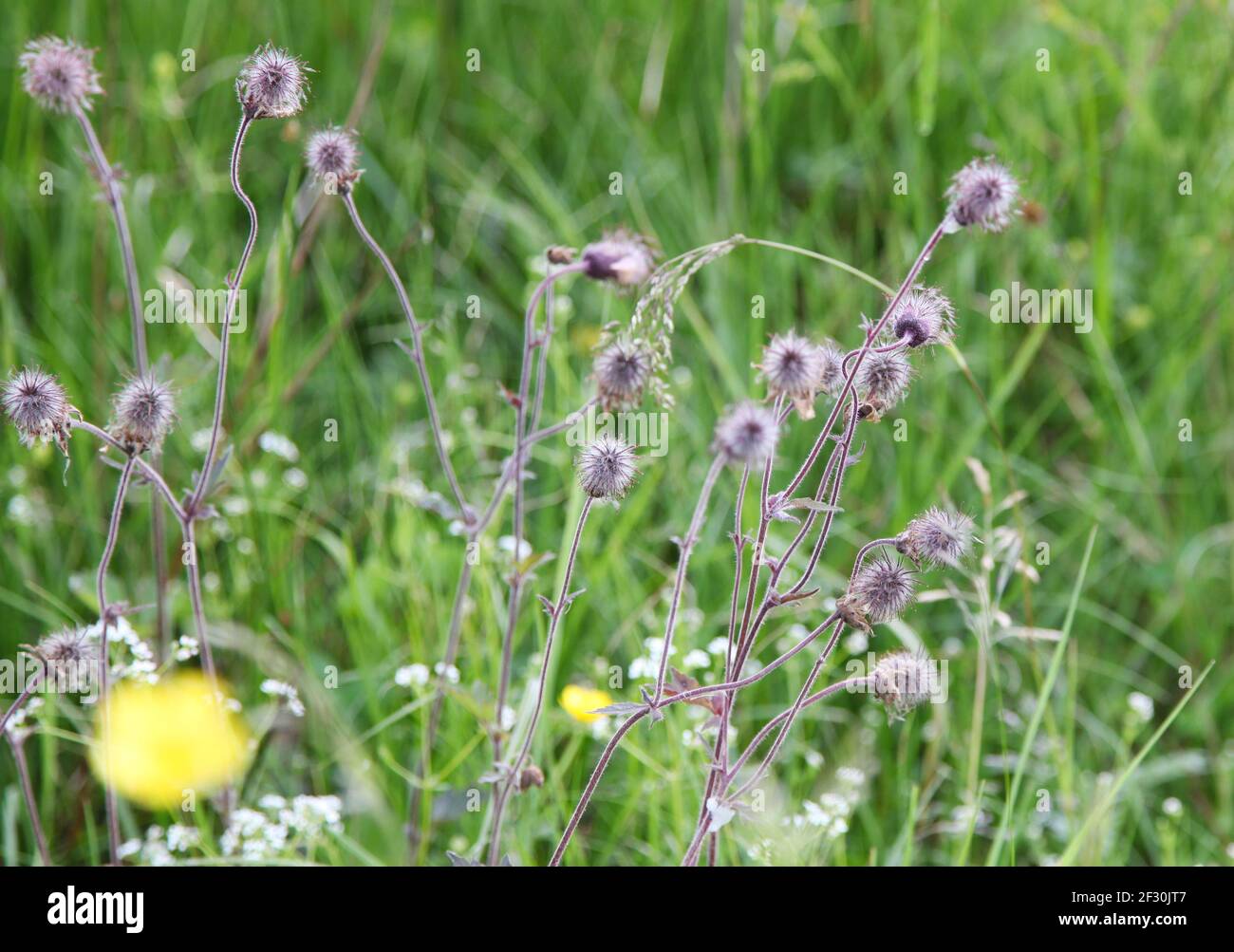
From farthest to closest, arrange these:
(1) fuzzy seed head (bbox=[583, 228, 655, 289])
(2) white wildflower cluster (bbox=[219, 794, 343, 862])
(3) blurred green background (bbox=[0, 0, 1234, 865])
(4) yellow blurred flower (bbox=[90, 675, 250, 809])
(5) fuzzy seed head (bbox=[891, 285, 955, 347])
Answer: (3) blurred green background (bbox=[0, 0, 1234, 865]) → (4) yellow blurred flower (bbox=[90, 675, 250, 809]) → (2) white wildflower cluster (bbox=[219, 794, 343, 862]) → (1) fuzzy seed head (bbox=[583, 228, 655, 289]) → (5) fuzzy seed head (bbox=[891, 285, 955, 347])

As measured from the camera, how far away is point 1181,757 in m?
2.37

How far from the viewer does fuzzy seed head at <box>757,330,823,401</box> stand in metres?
1.28

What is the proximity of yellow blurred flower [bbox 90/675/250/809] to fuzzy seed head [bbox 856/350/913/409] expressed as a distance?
1.04 m

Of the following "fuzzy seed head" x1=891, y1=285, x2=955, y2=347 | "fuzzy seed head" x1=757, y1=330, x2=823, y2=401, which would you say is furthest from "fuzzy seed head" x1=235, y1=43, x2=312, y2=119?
"fuzzy seed head" x1=891, y1=285, x2=955, y2=347

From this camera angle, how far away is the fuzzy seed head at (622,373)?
1.37m

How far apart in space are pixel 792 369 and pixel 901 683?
1.21 feet

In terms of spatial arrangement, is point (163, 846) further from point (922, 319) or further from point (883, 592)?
point (922, 319)

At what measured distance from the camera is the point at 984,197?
127 cm

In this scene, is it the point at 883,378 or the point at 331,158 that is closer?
the point at 883,378

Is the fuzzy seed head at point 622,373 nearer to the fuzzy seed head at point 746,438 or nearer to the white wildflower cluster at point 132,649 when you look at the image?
the fuzzy seed head at point 746,438

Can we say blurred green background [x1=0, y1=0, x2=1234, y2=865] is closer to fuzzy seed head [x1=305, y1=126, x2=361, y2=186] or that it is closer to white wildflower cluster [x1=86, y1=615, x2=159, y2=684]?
white wildflower cluster [x1=86, y1=615, x2=159, y2=684]

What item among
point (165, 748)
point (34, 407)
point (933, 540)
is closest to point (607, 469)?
point (933, 540)
